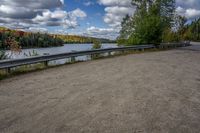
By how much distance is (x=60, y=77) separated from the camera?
962 centimetres

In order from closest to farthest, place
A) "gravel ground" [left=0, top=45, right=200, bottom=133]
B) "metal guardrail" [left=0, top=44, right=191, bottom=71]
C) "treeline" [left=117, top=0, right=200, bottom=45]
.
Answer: "gravel ground" [left=0, top=45, right=200, bottom=133] < "metal guardrail" [left=0, top=44, right=191, bottom=71] < "treeline" [left=117, top=0, right=200, bottom=45]

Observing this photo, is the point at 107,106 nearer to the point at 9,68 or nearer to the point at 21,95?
the point at 21,95

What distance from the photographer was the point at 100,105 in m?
5.90

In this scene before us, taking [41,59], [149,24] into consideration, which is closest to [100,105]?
[41,59]

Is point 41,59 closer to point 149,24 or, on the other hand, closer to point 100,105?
point 100,105

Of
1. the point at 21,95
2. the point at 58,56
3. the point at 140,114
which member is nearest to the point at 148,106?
the point at 140,114

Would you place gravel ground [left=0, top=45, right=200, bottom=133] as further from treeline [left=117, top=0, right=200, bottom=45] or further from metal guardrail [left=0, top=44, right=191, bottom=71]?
treeline [left=117, top=0, right=200, bottom=45]

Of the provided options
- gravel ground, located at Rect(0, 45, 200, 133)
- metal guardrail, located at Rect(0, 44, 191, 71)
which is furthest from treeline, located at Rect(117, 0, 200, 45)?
gravel ground, located at Rect(0, 45, 200, 133)

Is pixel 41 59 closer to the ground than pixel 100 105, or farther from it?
farther from it

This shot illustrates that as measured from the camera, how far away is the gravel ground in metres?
4.64

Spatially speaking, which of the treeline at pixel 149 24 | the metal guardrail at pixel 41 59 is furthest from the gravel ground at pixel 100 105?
the treeline at pixel 149 24

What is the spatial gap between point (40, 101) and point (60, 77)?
11.3 feet

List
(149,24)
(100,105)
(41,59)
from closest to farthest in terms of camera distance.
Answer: (100,105), (41,59), (149,24)

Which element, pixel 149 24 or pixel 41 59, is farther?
pixel 149 24
